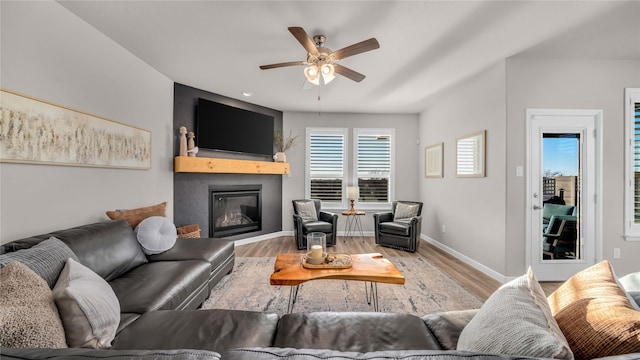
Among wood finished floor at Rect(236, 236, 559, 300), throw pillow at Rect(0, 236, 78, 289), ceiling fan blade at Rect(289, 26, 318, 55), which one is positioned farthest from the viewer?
wood finished floor at Rect(236, 236, 559, 300)

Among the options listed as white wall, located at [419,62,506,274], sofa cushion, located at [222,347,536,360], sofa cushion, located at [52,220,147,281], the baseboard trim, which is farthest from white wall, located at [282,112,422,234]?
sofa cushion, located at [222,347,536,360]

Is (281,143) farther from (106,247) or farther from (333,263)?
(106,247)

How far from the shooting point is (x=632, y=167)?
291 cm

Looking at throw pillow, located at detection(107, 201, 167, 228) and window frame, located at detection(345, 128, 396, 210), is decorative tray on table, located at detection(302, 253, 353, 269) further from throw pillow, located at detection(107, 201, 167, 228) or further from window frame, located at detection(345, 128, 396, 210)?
window frame, located at detection(345, 128, 396, 210)

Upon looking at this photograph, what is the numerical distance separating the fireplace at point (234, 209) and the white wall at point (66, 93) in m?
1.17

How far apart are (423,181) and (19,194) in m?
5.49

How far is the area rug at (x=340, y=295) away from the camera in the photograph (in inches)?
92.4

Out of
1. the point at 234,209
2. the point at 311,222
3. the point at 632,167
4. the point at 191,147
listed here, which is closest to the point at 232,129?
the point at 191,147

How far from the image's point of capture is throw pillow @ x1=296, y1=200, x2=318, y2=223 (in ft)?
15.5

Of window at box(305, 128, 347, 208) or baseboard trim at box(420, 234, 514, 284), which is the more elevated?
window at box(305, 128, 347, 208)

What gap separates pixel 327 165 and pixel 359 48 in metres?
3.35

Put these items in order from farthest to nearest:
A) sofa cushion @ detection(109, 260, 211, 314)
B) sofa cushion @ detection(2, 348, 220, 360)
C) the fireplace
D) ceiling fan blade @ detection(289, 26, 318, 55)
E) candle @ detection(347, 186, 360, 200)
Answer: candle @ detection(347, 186, 360, 200) → the fireplace → ceiling fan blade @ detection(289, 26, 318, 55) → sofa cushion @ detection(109, 260, 211, 314) → sofa cushion @ detection(2, 348, 220, 360)

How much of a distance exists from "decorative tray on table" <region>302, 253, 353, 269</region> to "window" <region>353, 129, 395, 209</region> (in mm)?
3128

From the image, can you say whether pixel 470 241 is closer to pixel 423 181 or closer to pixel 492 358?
pixel 423 181
